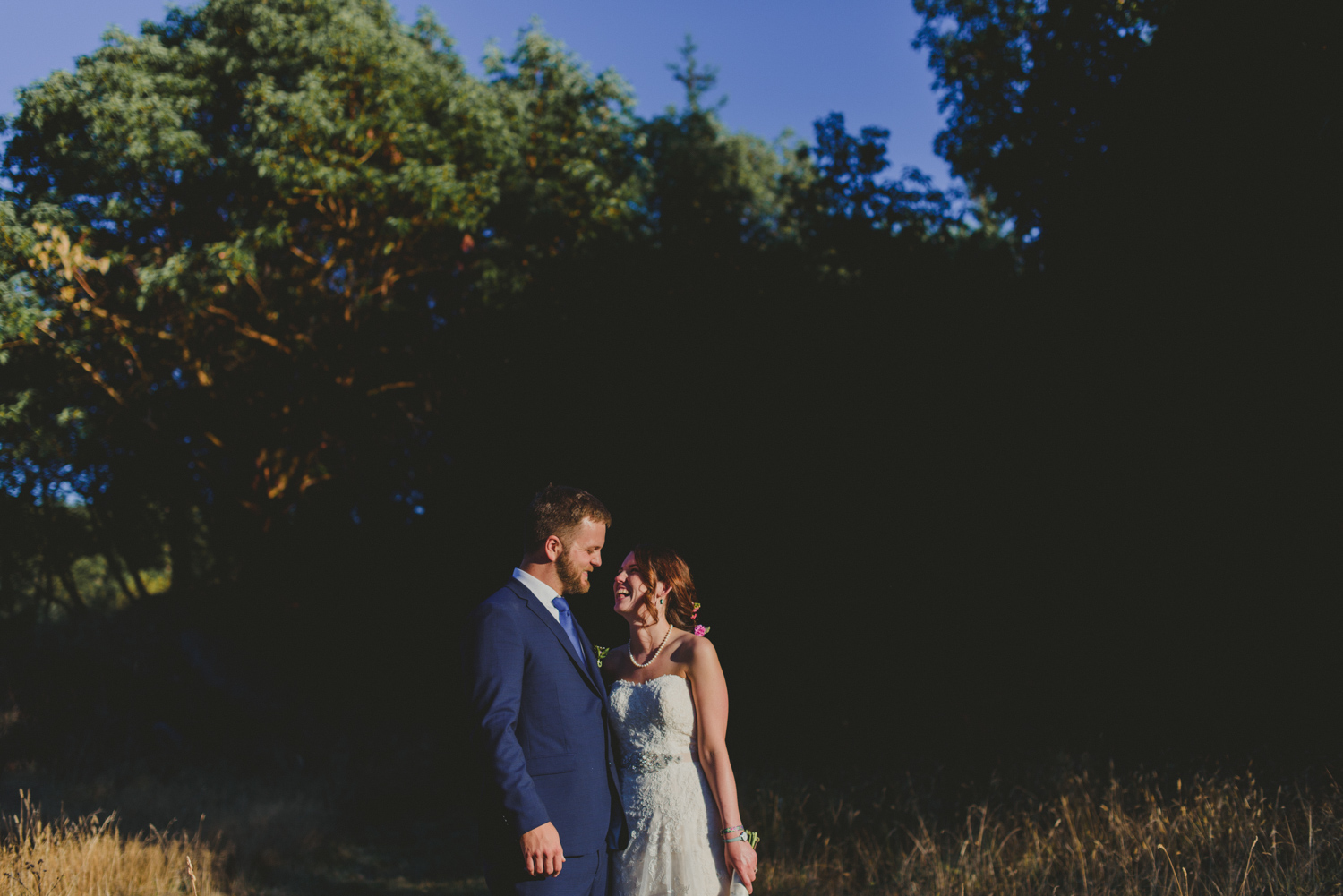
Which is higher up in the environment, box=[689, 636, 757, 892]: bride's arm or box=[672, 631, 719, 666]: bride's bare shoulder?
box=[672, 631, 719, 666]: bride's bare shoulder

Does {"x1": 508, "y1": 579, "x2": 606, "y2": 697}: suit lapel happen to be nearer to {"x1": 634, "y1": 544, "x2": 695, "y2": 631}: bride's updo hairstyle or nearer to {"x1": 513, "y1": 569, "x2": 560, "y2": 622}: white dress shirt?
{"x1": 513, "y1": 569, "x2": 560, "y2": 622}: white dress shirt

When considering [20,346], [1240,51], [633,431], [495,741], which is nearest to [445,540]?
[633,431]

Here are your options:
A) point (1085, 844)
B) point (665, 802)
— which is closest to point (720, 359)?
point (1085, 844)

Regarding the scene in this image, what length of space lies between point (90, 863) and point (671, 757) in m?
4.70

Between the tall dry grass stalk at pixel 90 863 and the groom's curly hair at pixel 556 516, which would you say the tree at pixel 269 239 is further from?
the groom's curly hair at pixel 556 516

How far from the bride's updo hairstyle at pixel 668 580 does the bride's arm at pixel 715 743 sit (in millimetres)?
247

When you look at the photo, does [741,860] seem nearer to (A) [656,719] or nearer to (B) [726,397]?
(A) [656,719]

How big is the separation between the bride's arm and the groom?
1.26ft

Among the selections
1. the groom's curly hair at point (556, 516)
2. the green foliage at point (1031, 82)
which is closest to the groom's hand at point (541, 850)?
the groom's curly hair at point (556, 516)

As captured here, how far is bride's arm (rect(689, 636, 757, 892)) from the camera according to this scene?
3.24 m

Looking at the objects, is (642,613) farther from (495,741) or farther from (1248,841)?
(1248,841)

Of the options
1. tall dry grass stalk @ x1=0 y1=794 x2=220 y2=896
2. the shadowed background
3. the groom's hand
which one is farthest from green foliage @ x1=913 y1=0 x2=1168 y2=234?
tall dry grass stalk @ x1=0 y1=794 x2=220 y2=896

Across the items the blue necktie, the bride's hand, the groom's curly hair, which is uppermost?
the groom's curly hair

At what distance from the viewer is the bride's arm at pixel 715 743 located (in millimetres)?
3236
